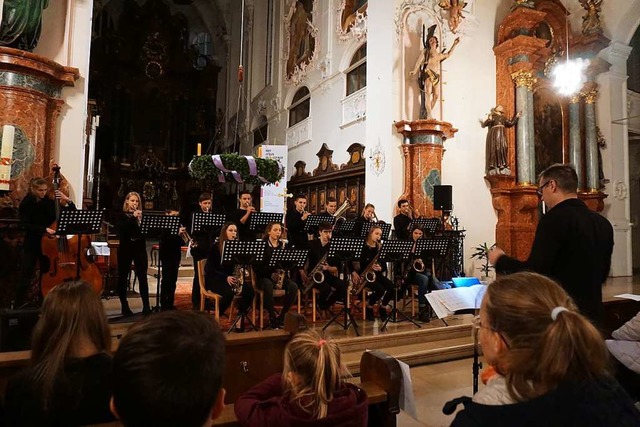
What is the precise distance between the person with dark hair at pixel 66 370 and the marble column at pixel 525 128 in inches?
423

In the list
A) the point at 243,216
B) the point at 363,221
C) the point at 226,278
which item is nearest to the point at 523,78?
the point at 363,221

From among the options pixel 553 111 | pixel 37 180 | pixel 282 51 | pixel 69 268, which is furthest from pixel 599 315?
pixel 282 51

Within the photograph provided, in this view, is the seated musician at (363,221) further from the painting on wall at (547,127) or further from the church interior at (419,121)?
the painting on wall at (547,127)

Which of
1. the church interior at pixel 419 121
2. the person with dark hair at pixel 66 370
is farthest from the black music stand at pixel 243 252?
the person with dark hair at pixel 66 370

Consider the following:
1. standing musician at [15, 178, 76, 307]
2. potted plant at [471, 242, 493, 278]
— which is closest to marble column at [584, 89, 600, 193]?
potted plant at [471, 242, 493, 278]

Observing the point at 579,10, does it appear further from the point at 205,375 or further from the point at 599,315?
the point at 205,375

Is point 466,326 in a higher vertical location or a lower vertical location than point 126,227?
lower

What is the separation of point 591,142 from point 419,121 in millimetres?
5364

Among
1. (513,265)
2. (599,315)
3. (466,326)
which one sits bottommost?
(466,326)

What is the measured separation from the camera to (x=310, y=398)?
1.79 metres

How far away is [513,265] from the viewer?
2547mm

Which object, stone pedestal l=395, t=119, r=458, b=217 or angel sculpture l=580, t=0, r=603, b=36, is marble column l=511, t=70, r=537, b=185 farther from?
stone pedestal l=395, t=119, r=458, b=217

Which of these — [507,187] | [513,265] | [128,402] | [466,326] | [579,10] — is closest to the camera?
[128,402]

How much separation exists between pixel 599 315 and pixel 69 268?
17.2 ft
